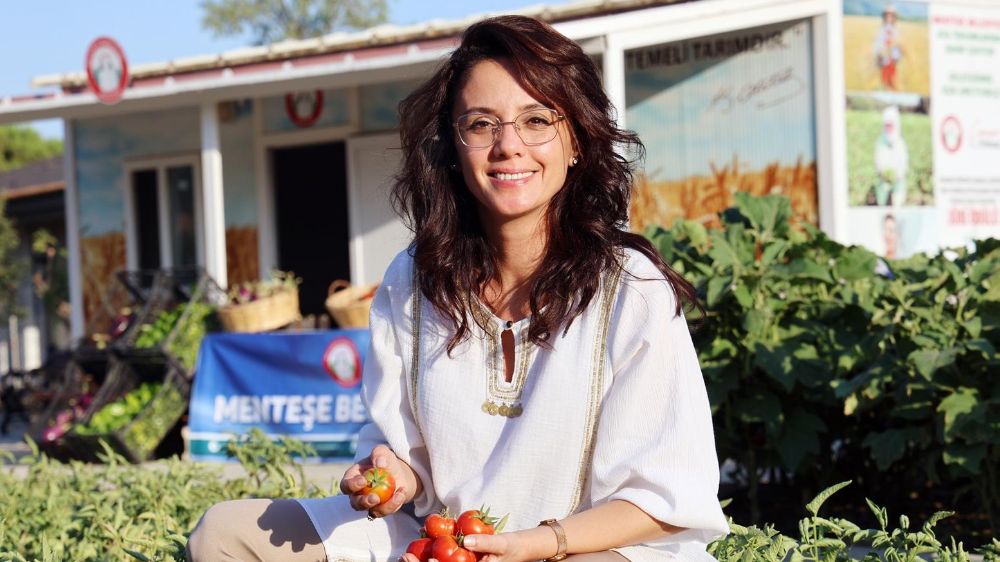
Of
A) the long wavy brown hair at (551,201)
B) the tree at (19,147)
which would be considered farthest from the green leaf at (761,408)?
the tree at (19,147)

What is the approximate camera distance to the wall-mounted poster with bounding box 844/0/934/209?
10000 mm

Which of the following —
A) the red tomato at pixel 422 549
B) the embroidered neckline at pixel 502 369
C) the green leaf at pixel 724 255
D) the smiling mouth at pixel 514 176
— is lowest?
the red tomato at pixel 422 549

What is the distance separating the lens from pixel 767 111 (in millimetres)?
9867

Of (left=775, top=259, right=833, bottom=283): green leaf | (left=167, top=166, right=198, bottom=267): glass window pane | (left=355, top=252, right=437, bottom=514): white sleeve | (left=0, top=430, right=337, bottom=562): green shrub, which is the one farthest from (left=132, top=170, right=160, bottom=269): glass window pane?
(left=355, top=252, right=437, bottom=514): white sleeve

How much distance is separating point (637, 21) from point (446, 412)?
6.60 metres

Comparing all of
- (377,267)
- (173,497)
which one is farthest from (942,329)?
(377,267)

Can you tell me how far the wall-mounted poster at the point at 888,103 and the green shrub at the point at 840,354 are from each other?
4613mm

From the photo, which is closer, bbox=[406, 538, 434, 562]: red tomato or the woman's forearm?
bbox=[406, 538, 434, 562]: red tomato

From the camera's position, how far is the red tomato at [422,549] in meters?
2.42

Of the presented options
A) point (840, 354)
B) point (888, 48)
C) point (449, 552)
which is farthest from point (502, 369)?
point (888, 48)

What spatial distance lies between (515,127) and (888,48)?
8.20m

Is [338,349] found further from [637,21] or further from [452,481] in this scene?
[452,481]

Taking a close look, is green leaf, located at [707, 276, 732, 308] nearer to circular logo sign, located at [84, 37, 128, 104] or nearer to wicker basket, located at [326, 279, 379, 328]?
wicker basket, located at [326, 279, 379, 328]
